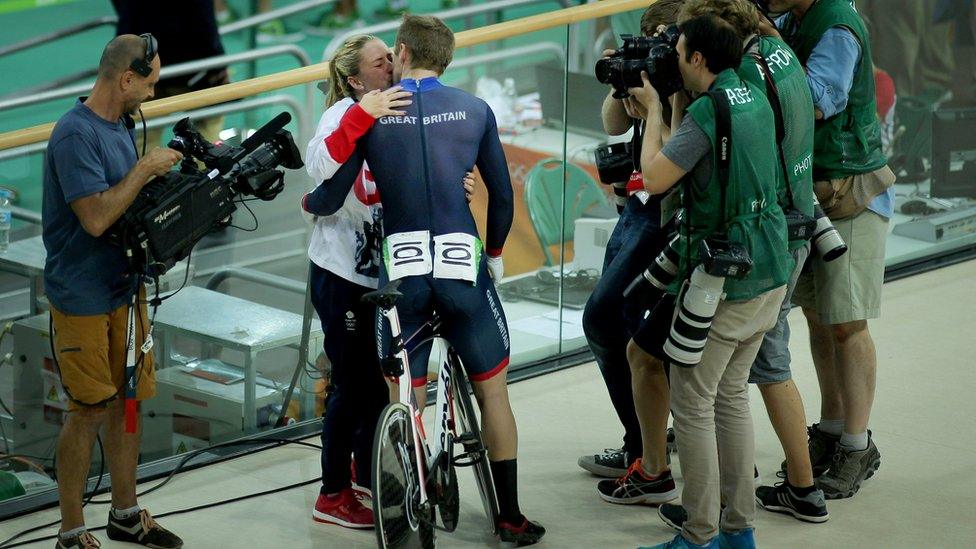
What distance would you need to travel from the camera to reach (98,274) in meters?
4.00

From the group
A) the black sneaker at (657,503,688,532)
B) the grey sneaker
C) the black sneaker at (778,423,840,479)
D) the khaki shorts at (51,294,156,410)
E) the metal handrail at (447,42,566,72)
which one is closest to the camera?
the khaki shorts at (51,294,156,410)

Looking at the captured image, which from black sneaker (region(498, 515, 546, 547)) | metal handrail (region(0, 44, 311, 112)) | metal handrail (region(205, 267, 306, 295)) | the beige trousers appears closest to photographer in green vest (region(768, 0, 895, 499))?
the beige trousers

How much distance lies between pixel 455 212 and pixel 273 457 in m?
1.57

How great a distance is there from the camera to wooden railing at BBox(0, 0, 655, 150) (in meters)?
4.57

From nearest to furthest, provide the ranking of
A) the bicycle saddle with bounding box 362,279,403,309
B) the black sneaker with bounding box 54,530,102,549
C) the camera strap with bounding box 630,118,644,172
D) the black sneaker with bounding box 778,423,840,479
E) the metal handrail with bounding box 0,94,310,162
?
1. the bicycle saddle with bounding box 362,279,403,309
2. the black sneaker with bounding box 54,530,102,549
3. the camera strap with bounding box 630,118,644,172
4. the black sneaker with bounding box 778,423,840,479
5. the metal handrail with bounding box 0,94,310,162

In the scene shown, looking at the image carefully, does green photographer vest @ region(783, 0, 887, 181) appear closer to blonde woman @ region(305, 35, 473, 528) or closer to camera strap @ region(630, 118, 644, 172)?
camera strap @ region(630, 118, 644, 172)

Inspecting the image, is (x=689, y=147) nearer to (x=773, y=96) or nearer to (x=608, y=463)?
(x=773, y=96)

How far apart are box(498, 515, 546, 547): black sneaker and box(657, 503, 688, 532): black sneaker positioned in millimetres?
426

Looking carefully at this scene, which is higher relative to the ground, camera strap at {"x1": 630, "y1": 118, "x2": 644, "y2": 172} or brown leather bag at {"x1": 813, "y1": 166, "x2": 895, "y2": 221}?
camera strap at {"x1": 630, "y1": 118, "x2": 644, "y2": 172}

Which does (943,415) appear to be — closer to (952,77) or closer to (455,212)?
(455,212)

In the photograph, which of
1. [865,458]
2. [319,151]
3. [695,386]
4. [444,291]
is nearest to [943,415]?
[865,458]

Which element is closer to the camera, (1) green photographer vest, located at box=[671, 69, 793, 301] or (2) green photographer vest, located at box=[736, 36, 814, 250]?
(1) green photographer vest, located at box=[671, 69, 793, 301]

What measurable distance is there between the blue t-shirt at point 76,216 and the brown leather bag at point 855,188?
224 cm

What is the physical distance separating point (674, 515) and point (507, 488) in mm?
588
